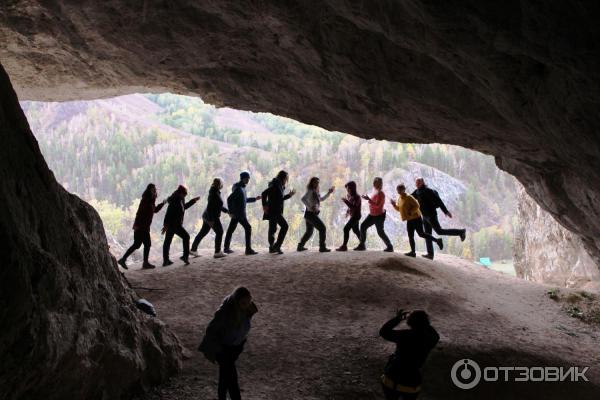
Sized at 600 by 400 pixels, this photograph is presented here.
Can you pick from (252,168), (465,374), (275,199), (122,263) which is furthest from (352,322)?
(252,168)

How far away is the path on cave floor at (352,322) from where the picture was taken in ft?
21.2

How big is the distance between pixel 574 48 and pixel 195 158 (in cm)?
3615

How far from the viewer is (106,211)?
1233 inches

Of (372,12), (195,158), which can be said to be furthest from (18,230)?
(195,158)

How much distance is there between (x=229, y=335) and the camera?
5.15 meters

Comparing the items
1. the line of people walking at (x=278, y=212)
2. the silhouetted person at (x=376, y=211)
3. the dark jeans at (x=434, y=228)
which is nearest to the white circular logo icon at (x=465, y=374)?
the line of people walking at (x=278, y=212)

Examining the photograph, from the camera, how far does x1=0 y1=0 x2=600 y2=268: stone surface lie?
5023mm

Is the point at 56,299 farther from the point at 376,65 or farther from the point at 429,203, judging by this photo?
the point at 429,203

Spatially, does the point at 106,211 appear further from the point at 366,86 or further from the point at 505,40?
the point at 505,40

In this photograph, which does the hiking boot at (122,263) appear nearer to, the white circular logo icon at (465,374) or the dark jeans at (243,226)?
the dark jeans at (243,226)

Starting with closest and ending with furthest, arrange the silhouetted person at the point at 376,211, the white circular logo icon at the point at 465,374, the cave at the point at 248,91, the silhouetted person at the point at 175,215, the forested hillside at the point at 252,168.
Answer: the cave at the point at 248,91 → the white circular logo icon at the point at 465,374 → the silhouetted person at the point at 175,215 → the silhouetted person at the point at 376,211 → the forested hillside at the point at 252,168

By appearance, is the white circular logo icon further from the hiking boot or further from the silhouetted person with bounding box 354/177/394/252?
the hiking boot

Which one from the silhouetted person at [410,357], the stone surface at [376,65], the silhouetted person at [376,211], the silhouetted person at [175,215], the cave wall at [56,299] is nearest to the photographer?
the cave wall at [56,299]

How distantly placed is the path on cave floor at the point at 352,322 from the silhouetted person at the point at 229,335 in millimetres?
744
